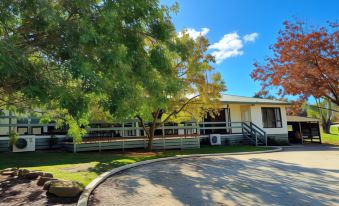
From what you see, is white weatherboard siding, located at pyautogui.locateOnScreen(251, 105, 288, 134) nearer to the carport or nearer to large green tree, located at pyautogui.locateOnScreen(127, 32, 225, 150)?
the carport

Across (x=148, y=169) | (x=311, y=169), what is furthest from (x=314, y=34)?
(x=148, y=169)

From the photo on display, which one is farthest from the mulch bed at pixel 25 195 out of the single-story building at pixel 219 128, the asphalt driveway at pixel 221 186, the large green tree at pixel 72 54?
the single-story building at pixel 219 128

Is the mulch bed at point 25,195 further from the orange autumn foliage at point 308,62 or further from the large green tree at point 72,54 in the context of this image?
the orange autumn foliage at point 308,62

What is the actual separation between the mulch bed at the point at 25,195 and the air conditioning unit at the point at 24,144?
702 cm

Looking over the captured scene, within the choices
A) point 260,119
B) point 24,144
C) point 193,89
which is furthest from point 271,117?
point 24,144

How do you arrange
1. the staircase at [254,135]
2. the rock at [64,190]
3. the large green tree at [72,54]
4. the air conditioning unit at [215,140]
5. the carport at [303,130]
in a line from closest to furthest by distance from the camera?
the large green tree at [72,54], the rock at [64,190], the air conditioning unit at [215,140], the staircase at [254,135], the carport at [303,130]

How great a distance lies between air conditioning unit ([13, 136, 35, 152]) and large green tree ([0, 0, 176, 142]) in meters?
10.1

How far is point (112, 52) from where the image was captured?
16.3 ft

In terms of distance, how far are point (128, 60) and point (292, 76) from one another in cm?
1586

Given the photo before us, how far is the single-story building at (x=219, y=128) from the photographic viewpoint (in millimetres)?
16461

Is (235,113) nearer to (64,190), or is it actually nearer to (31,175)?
(31,175)

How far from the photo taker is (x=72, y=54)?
4664 mm

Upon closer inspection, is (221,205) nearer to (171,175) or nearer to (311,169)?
(171,175)

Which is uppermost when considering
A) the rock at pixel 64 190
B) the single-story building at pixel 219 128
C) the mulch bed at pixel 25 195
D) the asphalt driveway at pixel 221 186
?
the single-story building at pixel 219 128
